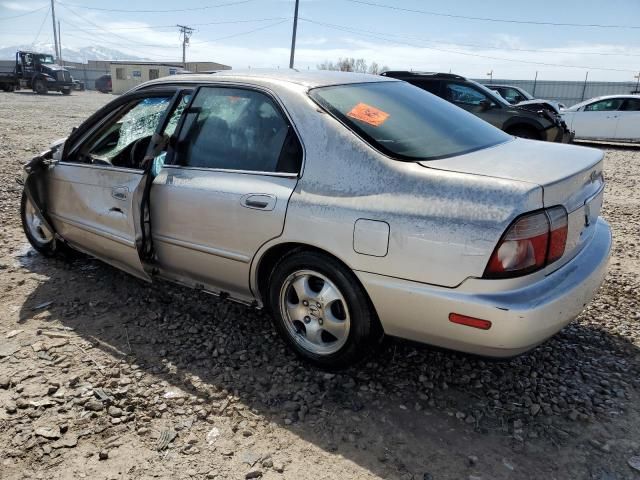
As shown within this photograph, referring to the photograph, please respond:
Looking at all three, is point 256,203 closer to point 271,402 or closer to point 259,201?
point 259,201

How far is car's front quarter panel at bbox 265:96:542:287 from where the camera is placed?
216 cm

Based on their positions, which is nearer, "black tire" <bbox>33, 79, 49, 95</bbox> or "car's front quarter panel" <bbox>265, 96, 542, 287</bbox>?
"car's front quarter panel" <bbox>265, 96, 542, 287</bbox>

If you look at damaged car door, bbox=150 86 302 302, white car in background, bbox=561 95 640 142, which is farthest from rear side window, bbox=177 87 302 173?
white car in background, bbox=561 95 640 142

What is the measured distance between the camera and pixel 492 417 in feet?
8.25

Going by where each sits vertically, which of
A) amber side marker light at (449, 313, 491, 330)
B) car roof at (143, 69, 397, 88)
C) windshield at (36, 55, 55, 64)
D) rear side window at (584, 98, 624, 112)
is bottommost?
amber side marker light at (449, 313, 491, 330)

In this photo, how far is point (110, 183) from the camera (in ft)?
11.4

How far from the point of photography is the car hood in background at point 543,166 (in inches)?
89.4

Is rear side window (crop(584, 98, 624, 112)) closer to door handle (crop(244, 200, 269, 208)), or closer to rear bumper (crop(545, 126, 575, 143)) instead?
rear bumper (crop(545, 126, 575, 143))

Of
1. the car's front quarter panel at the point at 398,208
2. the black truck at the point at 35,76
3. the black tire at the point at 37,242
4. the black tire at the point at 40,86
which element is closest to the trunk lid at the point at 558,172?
the car's front quarter panel at the point at 398,208

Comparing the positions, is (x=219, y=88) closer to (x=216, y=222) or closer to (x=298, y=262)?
(x=216, y=222)

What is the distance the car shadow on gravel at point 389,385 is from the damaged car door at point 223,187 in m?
0.37

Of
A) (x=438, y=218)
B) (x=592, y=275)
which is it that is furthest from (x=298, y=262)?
(x=592, y=275)

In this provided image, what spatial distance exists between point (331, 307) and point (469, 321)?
77 cm

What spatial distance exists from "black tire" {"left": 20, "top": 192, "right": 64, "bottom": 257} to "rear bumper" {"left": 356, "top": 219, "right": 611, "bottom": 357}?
120 inches
